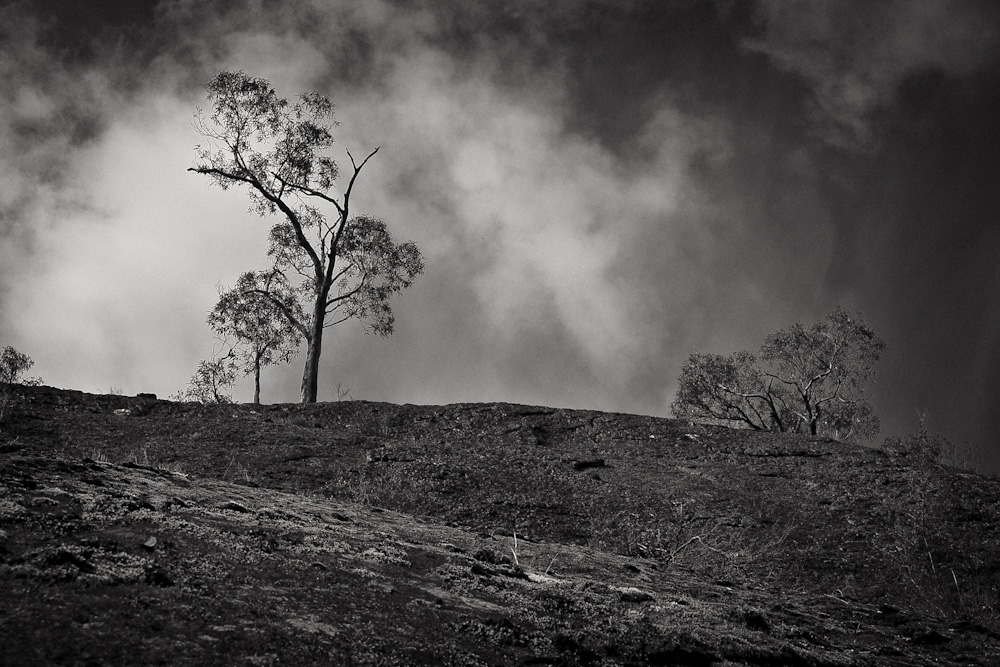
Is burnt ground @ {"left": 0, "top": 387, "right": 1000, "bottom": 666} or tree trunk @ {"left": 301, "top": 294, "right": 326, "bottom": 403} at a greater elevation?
tree trunk @ {"left": 301, "top": 294, "right": 326, "bottom": 403}

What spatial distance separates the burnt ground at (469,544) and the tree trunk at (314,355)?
839 cm

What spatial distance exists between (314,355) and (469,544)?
2173cm

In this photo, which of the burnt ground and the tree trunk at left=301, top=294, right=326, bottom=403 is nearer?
the burnt ground

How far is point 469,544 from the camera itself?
26.8 feet

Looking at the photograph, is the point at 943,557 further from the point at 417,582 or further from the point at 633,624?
the point at 417,582

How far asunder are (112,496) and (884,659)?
654 cm

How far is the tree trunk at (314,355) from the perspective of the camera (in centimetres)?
2783

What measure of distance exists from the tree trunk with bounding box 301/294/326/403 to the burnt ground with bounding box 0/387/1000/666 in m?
8.39

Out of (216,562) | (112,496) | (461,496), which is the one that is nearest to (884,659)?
(216,562)

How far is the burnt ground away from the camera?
14.1ft

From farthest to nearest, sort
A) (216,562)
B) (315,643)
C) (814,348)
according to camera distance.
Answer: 1. (814,348)
2. (216,562)
3. (315,643)

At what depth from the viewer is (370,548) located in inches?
265

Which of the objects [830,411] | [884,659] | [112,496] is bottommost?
[884,659]

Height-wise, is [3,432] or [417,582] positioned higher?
[3,432]
